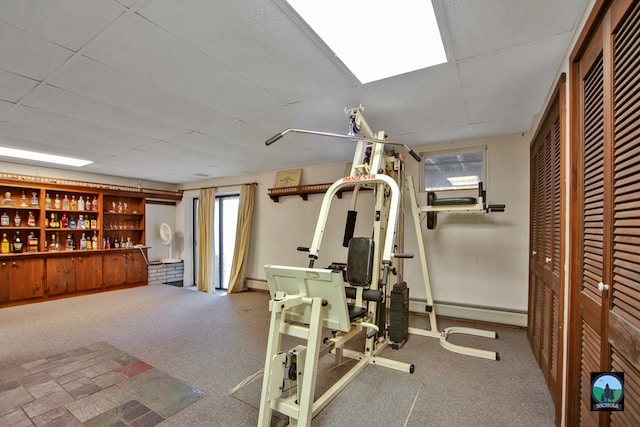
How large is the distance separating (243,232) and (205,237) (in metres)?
1.07

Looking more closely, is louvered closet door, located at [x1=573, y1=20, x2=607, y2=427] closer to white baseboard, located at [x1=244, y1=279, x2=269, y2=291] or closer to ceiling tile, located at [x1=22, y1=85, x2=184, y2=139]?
ceiling tile, located at [x1=22, y1=85, x2=184, y2=139]

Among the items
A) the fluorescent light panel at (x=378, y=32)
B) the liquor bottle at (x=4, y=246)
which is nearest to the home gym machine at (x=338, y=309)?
the fluorescent light panel at (x=378, y=32)

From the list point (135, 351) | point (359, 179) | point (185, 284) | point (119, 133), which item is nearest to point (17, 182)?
point (119, 133)

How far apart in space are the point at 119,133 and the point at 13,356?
2.51 m

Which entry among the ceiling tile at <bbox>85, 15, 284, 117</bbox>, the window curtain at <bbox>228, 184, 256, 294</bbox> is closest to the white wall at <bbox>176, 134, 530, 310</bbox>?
the window curtain at <bbox>228, 184, 256, 294</bbox>

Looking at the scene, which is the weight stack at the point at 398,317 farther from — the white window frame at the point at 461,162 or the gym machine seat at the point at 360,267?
the white window frame at the point at 461,162

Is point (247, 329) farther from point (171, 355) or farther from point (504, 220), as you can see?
point (504, 220)

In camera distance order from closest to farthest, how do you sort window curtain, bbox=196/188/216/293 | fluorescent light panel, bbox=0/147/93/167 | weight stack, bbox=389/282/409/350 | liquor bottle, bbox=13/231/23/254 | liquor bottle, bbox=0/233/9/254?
weight stack, bbox=389/282/409/350
fluorescent light panel, bbox=0/147/93/167
liquor bottle, bbox=0/233/9/254
liquor bottle, bbox=13/231/23/254
window curtain, bbox=196/188/216/293

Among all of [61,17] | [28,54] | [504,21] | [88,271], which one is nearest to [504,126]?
[504,21]

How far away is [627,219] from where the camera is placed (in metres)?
0.98

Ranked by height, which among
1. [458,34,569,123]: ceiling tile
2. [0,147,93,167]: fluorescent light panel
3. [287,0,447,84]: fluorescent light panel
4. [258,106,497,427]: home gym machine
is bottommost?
[258,106,497,427]: home gym machine

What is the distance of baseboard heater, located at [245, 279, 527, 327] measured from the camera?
3445 millimetres

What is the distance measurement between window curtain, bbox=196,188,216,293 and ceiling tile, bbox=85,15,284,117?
389 centimetres

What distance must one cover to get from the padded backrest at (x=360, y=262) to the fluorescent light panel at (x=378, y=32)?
4.52ft
